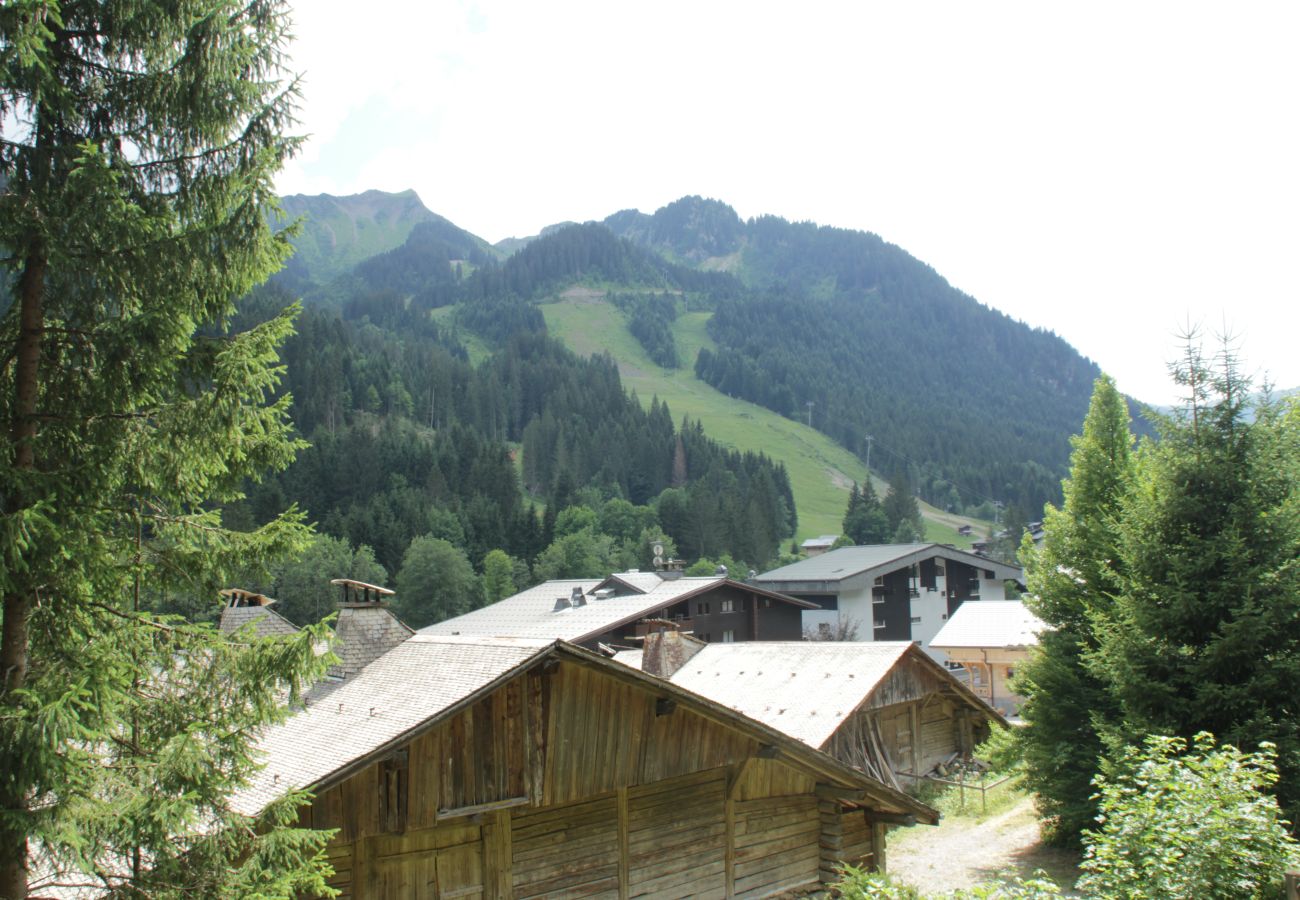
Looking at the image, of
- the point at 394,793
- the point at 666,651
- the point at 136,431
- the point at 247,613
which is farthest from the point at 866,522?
the point at 136,431

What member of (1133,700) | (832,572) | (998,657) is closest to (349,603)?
(1133,700)

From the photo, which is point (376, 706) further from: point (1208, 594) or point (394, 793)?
point (1208, 594)

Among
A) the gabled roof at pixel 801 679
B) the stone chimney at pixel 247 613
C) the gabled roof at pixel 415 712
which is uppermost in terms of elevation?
the gabled roof at pixel 415 712

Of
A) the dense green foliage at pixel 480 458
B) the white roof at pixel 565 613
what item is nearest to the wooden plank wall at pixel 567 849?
the white roof at pixel 565 613

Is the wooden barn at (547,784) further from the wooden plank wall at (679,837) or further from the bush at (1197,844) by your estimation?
the bush at (1197,844)

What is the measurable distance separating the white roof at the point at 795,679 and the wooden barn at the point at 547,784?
980 centimetres

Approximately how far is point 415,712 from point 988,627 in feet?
110

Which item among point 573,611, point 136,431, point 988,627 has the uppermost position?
point 136,431

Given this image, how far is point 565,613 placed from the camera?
47.8m

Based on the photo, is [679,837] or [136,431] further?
[679,837]

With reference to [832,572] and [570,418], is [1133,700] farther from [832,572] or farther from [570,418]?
[570,418]

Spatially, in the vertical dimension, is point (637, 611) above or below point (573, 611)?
above

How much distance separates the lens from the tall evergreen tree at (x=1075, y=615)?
18578mm

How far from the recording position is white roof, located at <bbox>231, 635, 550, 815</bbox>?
408 inches
